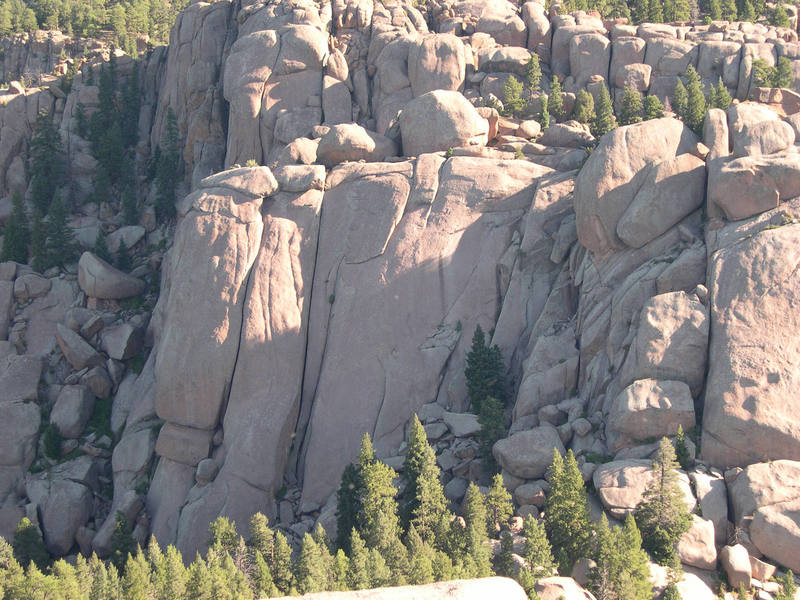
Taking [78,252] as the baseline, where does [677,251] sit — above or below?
above

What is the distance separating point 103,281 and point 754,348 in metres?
48.1

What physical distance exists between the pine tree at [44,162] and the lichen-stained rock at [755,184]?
5801cm

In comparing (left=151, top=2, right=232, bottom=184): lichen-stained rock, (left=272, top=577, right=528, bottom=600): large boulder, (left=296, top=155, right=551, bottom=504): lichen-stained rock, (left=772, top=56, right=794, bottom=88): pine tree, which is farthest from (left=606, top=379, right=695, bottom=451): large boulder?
(left=151, top=2, right=232, bottom=184): lichen-stained rock

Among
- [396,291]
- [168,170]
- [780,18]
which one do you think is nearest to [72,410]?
[168,170]

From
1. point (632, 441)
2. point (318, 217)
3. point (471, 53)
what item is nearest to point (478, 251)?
point (318, 217)

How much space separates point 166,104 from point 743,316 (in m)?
59.4

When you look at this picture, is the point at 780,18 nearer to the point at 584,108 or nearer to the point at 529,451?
the point at 584,108

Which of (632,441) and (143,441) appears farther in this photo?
(143,441)

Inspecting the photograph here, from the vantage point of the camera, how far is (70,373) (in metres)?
63.3

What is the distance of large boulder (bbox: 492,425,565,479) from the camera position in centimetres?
4025

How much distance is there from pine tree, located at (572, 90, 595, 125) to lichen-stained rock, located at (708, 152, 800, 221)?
772 inches

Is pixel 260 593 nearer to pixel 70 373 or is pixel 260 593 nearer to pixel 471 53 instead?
pixel 70 373

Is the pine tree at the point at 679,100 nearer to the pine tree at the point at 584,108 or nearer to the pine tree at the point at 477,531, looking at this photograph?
the pine tree at the point at 584,108

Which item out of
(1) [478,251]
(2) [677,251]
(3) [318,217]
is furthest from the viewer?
(3) [318,217]
